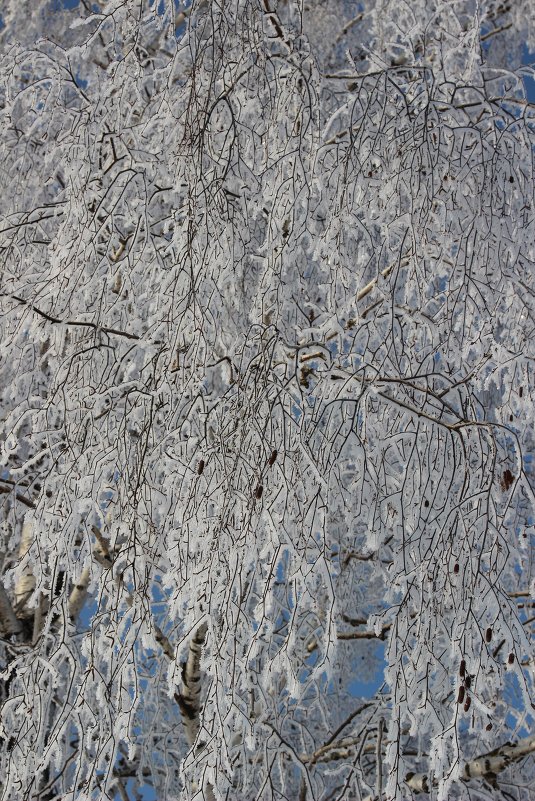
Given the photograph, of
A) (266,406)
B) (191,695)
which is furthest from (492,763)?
(266,406)

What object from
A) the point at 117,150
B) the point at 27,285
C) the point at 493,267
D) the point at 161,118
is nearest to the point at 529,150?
the point at 493,267

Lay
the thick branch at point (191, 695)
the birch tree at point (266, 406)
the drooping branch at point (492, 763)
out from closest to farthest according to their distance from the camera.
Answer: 1. the birch tree at point (266, 406)
2. the drooping branch at point (492, 763)
3. the thick branch at point (191, 695)

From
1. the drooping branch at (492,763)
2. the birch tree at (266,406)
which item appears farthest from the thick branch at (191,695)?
the drooping branch at (492,763)

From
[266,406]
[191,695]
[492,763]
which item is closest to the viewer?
[266,406]

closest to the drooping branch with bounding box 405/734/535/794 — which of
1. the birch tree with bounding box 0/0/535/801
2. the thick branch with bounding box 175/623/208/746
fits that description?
the birch tree with bounding box 0/0/535/801

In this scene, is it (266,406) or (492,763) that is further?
(492,763)

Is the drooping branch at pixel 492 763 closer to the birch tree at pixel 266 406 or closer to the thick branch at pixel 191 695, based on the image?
the birch tree at pixel 266 406

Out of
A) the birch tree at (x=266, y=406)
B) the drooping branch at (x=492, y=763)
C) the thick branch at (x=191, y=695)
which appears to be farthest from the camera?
the thick branch at (x=191, y=695)

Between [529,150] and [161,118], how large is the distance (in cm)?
117

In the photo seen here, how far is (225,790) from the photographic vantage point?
2125 mm

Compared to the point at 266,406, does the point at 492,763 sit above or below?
below

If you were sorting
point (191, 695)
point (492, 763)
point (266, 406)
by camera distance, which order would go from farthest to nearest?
point (191, 695)
point (492, 763)
point (266, 406)

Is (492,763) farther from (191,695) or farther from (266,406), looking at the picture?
Result: (266,406)

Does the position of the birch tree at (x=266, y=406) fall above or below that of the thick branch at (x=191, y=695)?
above
